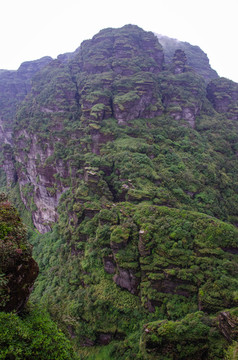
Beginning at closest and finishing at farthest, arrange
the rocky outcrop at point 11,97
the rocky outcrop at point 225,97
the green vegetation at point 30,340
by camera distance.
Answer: the green vegetation at point 30,340
the rocky outcrop at point 225,97
the rocky outcrop at point 11,97

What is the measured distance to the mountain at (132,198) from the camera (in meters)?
13.9

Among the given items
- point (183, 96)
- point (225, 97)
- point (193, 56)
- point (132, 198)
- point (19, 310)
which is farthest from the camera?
point (193, 56)

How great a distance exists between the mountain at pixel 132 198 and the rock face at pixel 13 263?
15.2 feet

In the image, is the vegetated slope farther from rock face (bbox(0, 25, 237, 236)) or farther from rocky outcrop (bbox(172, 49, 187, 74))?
rocky outcrop (bbox(172, 49, 187, 74))

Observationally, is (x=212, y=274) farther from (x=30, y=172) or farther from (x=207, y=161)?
(x=30, y=172)

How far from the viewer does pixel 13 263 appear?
7.91 m

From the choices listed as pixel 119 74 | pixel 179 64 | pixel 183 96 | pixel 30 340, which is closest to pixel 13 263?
pixel 30 340

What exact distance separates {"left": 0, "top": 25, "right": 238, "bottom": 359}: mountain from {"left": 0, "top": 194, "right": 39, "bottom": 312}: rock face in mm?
4627

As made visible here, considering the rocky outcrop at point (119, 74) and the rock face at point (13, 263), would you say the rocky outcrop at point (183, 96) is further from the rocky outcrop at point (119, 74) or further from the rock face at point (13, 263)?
the rock face at point (13, 263)

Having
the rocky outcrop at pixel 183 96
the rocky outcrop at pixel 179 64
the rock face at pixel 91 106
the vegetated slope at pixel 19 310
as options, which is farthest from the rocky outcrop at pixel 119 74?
the vegetated slope at pixel 19 310

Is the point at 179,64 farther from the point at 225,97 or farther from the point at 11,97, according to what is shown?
the point at 11,97

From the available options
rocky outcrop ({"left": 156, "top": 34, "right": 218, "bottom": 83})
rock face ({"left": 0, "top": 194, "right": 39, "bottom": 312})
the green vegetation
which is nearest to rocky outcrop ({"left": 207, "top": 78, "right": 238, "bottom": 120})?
rocky outcrop ({"left": 156, "top": 34, "right": 218, "bottom": 83})

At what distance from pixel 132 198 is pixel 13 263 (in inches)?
627

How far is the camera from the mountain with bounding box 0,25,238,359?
1393 cm
